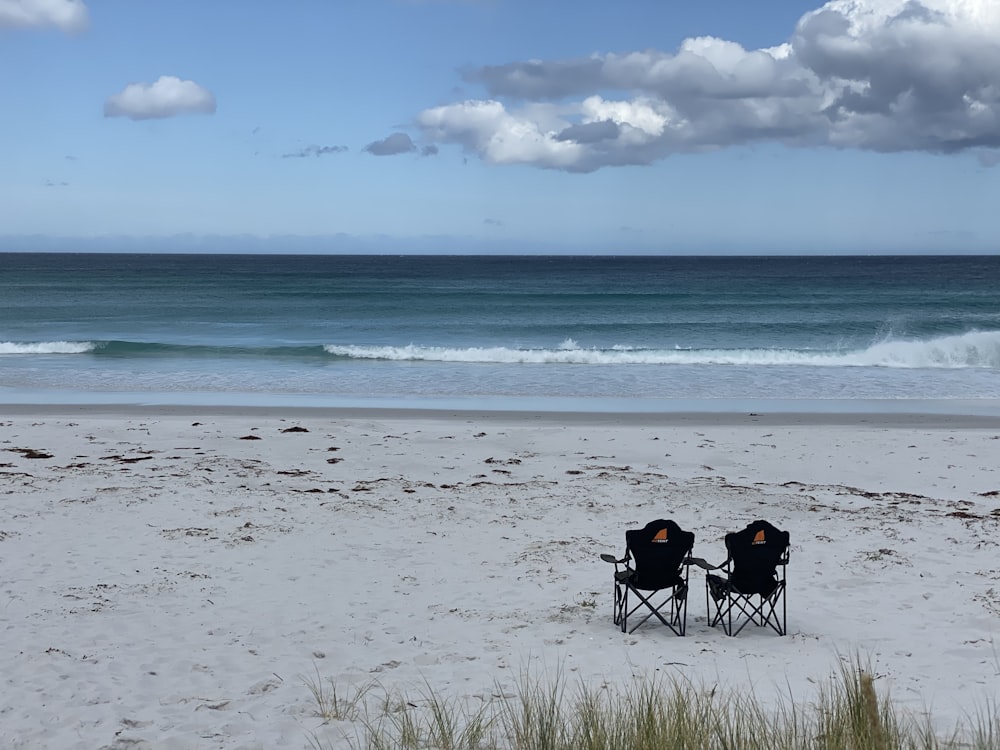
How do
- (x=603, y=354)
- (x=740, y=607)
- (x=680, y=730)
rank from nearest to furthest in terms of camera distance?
(x=680, y=730) < (x=740, y=607) < (x=603, y=354)

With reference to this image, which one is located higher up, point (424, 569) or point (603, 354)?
point (603, 354)

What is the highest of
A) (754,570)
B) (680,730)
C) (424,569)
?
(680,730)

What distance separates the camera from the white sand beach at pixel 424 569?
545 centimetres

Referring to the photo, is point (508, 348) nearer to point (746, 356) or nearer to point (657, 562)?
point (746, 356)

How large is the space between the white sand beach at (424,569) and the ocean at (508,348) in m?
6.15

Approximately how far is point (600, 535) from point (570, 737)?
4.94 metres

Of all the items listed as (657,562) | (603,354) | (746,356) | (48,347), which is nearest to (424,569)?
(657,562)

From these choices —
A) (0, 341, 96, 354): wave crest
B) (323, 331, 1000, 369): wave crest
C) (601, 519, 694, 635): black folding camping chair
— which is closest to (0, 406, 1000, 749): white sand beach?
(601, 519, 694, 635): black folding camping chair

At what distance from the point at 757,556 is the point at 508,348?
86.1ft

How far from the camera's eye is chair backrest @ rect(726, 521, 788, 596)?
648cm

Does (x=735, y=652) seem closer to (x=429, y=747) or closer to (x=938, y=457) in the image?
(x=429, y=747)

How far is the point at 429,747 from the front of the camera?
166 inches

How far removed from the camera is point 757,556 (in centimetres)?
651

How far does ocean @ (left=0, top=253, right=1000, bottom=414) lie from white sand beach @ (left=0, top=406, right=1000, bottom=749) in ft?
20.2
